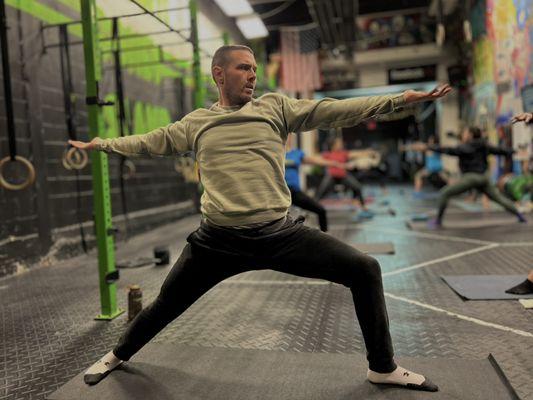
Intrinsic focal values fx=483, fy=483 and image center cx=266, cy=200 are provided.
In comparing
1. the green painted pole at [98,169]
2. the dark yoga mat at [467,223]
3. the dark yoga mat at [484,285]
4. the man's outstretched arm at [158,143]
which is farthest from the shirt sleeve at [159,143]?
the dark yoga mat at [467,223]

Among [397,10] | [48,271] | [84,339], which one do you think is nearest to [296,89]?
[397,10]

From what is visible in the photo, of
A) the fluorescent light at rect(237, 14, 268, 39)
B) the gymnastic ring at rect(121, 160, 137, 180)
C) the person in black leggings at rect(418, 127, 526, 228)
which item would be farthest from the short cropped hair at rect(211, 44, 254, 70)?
the fluorescent light at rect(237, 14, 268, 39)

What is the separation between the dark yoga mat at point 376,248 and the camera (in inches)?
202

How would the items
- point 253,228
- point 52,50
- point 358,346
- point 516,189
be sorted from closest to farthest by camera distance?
point 253,228 < point 358,346 < point 52,50 < point 516,189

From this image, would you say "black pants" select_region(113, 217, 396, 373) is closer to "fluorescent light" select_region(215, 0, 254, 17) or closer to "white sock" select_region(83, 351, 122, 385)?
"white sock" select_region(83, 351, 122, 385)

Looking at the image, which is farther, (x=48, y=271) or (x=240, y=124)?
(x=48, y=271)

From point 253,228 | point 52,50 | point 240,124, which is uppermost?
point 52,50

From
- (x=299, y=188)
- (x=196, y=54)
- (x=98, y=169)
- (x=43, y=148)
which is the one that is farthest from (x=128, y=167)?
(x=98, y=169)

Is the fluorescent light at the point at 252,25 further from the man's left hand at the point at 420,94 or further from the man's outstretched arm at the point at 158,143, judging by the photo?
the man's left hand at the point at 420,94

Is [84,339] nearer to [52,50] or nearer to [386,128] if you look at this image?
[52,50]

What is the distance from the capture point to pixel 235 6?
915 cm

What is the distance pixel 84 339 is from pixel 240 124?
5.52 feet

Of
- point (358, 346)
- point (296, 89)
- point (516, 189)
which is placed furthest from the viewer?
point (296, 89)

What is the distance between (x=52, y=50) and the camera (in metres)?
5.30
